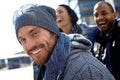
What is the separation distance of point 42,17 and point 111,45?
5.51 ft

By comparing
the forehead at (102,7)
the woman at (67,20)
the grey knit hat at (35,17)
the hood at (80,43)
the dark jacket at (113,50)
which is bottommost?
the dark jacket at (113,50)

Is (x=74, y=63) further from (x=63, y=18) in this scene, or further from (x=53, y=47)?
(x=63, y=18)

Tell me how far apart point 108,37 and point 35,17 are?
184cm

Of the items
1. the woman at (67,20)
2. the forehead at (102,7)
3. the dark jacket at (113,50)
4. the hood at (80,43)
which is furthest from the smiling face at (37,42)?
the forehead at (102,7)

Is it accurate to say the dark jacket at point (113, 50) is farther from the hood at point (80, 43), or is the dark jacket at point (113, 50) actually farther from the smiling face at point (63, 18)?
the hood at point (80, 43)

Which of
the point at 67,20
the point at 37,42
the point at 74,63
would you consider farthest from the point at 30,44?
the point at 67,20

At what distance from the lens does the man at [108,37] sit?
338 centimetres

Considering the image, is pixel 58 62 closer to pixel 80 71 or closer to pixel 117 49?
pixel 80 71

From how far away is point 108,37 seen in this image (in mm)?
3553

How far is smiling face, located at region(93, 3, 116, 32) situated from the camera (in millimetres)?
3633

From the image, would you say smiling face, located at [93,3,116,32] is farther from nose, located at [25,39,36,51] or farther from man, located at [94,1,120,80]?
nose, located at [25,39,36,51]

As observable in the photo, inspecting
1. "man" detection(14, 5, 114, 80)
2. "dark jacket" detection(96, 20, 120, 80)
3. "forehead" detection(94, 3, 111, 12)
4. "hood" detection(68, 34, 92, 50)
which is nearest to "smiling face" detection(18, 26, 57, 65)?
"man" detection(14, 5, 114, 80)

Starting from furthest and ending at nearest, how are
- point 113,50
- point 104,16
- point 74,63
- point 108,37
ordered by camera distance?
point 104,16 < point 108,37 < point 113,50 < point 74,63

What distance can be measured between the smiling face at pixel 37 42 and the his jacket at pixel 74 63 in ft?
0.28
